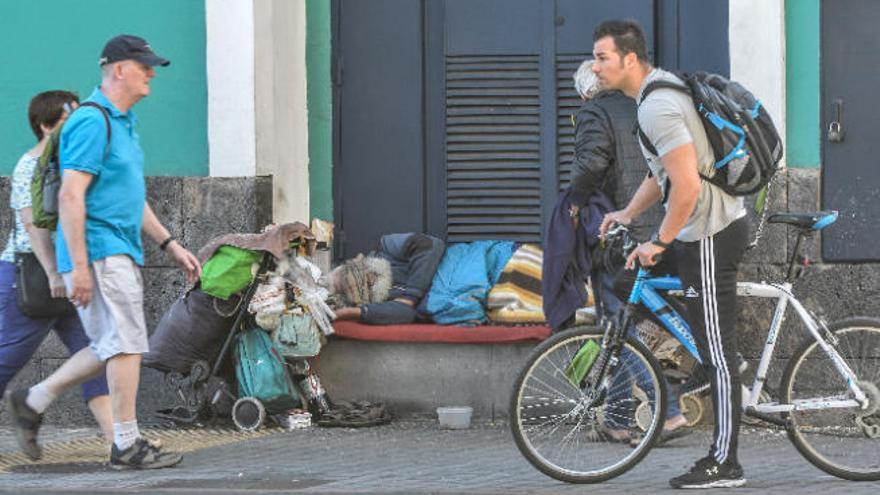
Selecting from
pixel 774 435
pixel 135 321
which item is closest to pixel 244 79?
pixel 135 321

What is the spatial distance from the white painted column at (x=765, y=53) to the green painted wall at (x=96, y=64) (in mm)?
2977

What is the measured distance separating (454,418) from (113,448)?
7.33ft

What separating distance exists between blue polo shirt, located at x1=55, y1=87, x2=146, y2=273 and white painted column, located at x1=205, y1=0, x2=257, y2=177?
215 cm

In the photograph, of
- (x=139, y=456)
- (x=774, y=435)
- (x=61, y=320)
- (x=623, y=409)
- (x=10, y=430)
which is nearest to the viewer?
(x=623, y=409)

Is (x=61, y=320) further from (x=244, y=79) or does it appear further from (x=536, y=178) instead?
(x=536, y=178)

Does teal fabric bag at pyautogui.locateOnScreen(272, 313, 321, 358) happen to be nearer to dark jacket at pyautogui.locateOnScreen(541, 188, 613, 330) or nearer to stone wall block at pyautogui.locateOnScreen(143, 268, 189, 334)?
stone wall block at pyautogui.locateOnScreen(143, 268, 189, 334)

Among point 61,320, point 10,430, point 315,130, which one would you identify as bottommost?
point 10,430

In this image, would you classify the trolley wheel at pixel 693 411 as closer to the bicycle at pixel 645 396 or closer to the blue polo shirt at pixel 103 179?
the bicycle at pixel 645 396

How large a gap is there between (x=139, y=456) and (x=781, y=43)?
406cm

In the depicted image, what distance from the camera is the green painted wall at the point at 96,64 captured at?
1034 cm

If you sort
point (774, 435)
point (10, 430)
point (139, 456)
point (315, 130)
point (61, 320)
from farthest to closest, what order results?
point (315, 130) < point (10, 430) < point (774, 435) < point (61, 320) < point (139, 456)

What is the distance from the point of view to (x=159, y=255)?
407 inches

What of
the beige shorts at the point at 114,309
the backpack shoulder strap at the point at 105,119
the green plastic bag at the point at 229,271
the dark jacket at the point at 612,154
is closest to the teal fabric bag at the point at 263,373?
the green plastic bag at the point at 229,271

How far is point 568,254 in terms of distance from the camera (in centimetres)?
931
